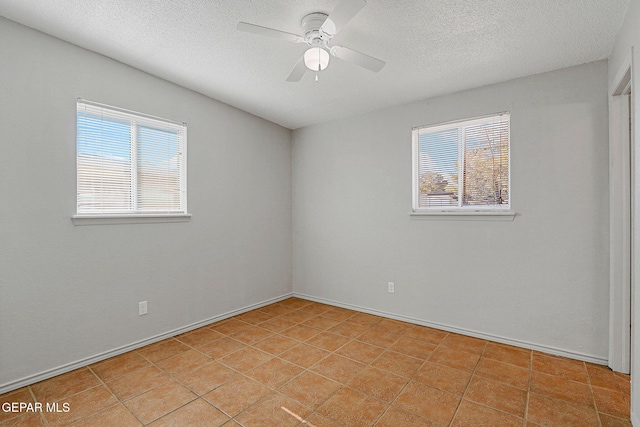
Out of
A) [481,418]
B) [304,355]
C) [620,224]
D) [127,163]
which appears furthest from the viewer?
[127,163]

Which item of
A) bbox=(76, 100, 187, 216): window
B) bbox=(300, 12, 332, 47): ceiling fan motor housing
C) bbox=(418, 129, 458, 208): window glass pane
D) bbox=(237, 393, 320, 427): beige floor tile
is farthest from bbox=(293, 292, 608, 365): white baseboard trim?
bbox=(300, 12, 332, 47): ceiling fan motor housing

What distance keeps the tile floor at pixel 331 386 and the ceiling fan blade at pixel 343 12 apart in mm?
2312

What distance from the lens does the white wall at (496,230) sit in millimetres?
2541

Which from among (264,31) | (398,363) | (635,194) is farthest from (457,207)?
(264,31)

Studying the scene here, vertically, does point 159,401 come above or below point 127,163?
below

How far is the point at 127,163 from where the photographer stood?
2814mm

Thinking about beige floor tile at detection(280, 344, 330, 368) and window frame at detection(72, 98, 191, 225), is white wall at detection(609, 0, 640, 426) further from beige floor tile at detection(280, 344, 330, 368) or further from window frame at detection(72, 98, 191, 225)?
window frame at detection(72, 98, 191, 225)

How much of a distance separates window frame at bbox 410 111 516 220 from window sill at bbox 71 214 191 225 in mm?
2493

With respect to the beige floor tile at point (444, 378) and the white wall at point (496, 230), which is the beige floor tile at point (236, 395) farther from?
the white wall at point (496, 230)

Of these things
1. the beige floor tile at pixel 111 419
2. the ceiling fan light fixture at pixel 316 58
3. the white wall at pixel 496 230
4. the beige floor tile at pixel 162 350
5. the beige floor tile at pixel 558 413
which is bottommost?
the beige floor tile at pixel 162 350

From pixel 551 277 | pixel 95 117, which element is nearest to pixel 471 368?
pixel 551 277

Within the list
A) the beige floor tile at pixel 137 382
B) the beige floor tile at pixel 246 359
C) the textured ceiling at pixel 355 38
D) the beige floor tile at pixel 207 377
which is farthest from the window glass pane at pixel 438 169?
the beige floor tile at pixel 137 382

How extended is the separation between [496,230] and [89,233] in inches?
142

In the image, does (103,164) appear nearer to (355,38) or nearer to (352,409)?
(355,38)
